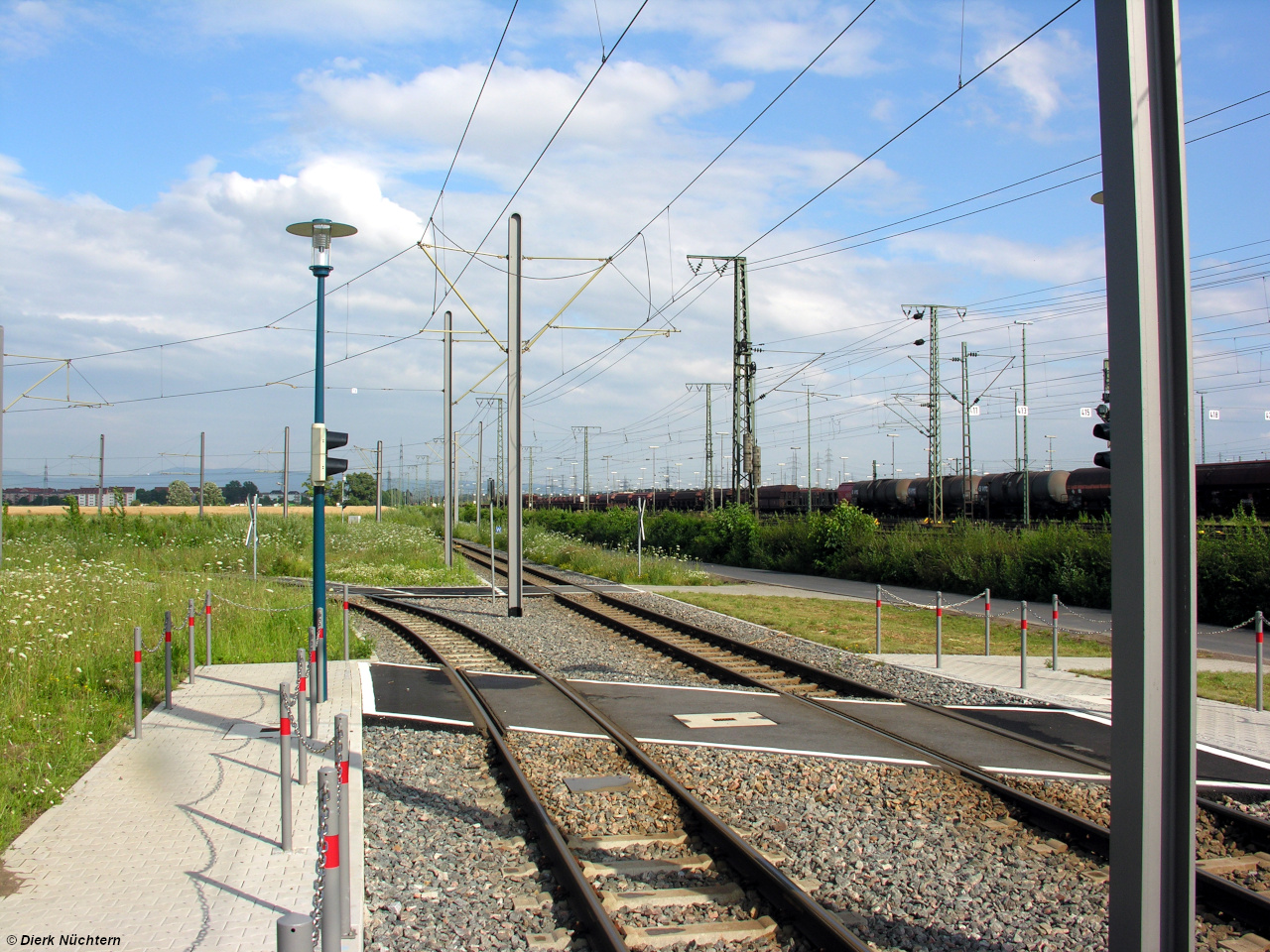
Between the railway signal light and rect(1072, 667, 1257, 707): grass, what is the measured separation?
10.6 metres

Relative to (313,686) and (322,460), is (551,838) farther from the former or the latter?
Answer: (322,460)

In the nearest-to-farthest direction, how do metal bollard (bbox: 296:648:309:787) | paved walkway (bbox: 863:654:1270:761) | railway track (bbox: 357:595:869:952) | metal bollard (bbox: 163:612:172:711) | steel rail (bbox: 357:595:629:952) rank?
steel rail (bbox: 357:595:629:952) → railway track (bbox: 357:595:869:952) → metal bollard (bbox: 296:648:309:787) → paved walkway (bbox: 863:654:1270:761) → metal bollard (bbox: 163:612:172:711)

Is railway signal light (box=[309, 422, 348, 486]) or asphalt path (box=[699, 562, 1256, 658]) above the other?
railway signal light (box=[309, 422, 348, 486])

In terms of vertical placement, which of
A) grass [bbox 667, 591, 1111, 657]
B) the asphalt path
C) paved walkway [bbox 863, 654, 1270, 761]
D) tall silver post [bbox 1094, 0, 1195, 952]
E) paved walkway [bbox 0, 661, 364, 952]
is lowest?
the asphalt path

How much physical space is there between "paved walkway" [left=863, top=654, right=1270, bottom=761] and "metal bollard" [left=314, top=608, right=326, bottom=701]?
8.24m

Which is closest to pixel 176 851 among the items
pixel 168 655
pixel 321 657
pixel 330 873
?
pixel 330 873

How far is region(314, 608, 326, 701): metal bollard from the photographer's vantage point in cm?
1013

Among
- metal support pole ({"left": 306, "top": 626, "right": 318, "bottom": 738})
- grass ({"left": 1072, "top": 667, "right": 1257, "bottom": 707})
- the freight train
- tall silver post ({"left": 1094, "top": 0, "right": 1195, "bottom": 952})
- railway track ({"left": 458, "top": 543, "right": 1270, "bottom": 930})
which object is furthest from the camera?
the freight train

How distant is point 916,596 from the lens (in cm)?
2700

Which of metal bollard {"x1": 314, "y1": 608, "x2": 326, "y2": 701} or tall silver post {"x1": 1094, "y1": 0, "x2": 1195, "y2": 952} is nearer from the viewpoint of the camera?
tall silver post {"x1": 1094, "y1": 0, "x2": 1195, "y2": 952}

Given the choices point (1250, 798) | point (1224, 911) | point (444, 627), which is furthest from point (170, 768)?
point (444, 627)

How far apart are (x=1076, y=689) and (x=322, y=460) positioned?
387 inches

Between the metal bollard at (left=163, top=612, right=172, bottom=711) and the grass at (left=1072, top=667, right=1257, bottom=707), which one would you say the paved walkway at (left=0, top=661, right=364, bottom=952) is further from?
the grass at (left=1072, top=667, right=1257, bottom=707)

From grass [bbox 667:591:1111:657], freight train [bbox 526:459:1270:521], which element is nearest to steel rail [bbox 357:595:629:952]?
grass [bbox 667:591:1111:657]
